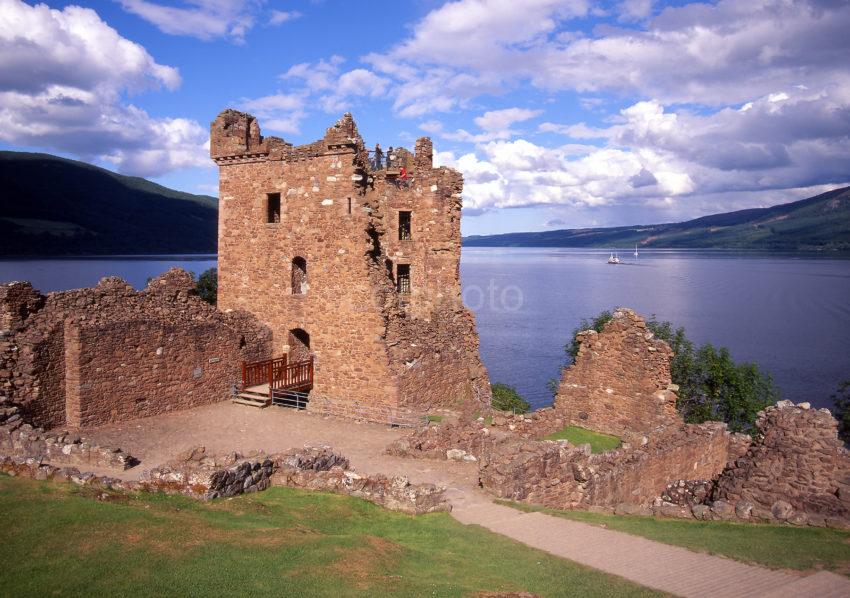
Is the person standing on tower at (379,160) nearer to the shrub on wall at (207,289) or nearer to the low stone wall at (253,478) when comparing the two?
the low stone wall at (253,478)

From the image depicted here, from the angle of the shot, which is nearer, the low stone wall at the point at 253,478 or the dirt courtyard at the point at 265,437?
the low stone wall at the point at 253,478

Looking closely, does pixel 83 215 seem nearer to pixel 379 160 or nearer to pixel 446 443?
pixel 379 160

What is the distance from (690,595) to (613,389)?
11745 mm

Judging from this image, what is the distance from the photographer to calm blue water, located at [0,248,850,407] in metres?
58.9

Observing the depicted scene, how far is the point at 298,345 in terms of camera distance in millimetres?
23953

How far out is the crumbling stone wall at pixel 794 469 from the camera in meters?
13.1

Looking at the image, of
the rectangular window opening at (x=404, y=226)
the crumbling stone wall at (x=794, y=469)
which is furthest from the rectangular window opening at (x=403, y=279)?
the crumbling stone wall at (x=794, y=469)

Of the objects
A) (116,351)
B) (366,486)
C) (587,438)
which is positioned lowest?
(587,438)

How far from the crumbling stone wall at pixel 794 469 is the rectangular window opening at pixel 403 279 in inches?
617

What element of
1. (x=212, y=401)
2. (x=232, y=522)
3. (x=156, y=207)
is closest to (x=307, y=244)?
(x=212, y=401)

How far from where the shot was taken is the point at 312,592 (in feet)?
25.7

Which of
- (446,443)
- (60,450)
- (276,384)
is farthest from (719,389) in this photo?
(60,450)

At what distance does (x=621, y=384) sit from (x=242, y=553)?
A: 47.7 feet

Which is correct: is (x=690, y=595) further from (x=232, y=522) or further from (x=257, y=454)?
(x=257, y=454)
